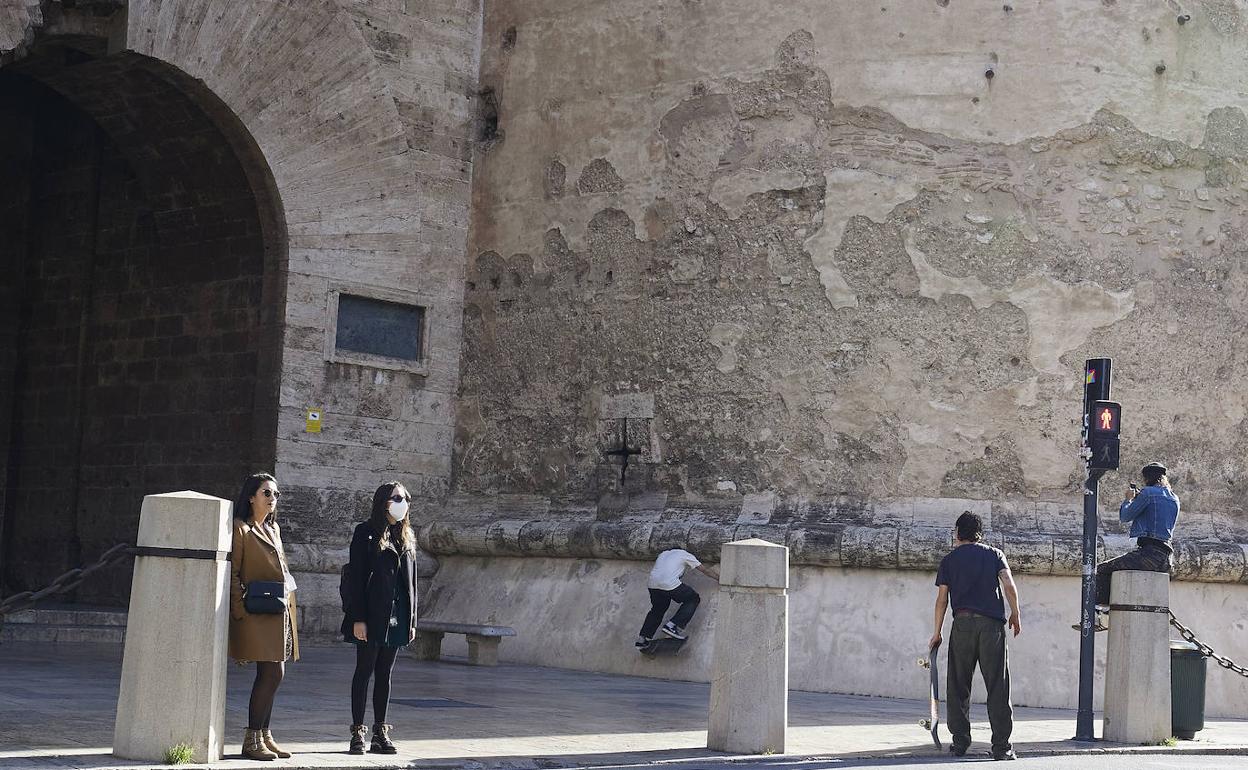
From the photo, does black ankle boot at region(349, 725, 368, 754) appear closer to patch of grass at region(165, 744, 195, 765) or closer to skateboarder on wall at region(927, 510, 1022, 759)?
patch of grass at region(165, 744, 195, 765)

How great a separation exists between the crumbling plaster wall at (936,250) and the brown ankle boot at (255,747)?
23.1 feet

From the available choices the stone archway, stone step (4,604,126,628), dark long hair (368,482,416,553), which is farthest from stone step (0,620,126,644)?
dark long hair (368,482,416,553)

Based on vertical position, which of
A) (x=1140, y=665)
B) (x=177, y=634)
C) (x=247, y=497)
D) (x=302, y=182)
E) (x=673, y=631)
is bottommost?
(x=673, y=631)

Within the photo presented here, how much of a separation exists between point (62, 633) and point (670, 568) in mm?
5151

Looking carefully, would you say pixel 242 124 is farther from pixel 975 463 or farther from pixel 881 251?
pixel 975 463

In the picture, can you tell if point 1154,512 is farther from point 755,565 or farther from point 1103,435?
point 755,565

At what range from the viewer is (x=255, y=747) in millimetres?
7984

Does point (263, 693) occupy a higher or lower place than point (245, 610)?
lower

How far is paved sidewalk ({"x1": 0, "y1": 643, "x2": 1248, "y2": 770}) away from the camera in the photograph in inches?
333

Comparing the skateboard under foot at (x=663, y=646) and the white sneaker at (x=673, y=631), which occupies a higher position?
the white sneaker at (x=673, y=631)

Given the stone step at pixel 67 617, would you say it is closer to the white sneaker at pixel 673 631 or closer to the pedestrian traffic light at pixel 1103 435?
the white sneaker at pixel 673 631

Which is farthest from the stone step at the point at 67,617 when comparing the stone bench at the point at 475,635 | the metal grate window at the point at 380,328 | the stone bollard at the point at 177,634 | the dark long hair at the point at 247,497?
the stone bollard at the point at 177,634

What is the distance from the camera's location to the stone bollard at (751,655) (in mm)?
9219

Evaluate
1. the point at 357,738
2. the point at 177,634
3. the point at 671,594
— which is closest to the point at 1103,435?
the point at 671,594
